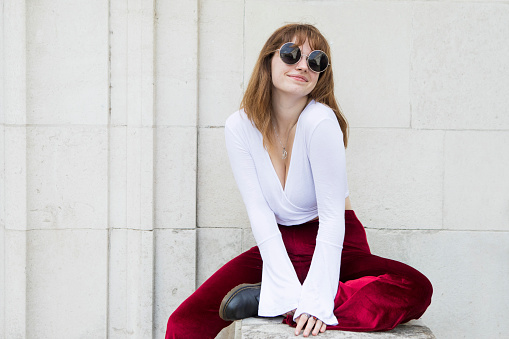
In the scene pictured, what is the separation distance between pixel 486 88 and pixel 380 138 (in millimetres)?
776

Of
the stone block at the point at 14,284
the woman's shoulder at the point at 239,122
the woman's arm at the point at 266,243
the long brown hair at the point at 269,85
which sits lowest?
the stone block at the point at 14,284

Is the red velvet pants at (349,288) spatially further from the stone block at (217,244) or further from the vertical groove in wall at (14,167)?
the vertical groove in wall at (14,167)

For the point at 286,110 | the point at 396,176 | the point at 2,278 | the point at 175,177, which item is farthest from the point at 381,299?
the point at 2,278

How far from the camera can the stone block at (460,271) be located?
4113 millimetres

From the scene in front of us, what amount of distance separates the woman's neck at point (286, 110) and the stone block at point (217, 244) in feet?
3.86

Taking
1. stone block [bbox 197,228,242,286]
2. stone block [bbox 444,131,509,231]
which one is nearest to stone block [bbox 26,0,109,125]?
stone block [bbox 197,228,242,286]

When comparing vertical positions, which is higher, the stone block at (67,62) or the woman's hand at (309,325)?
the stone block at (67,62)

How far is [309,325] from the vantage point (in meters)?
2.70

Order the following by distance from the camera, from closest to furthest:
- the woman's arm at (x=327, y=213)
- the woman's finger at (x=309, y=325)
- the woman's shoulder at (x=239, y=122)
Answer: the woman's finger at (x=309, y=325), the woman's arm at (x=327, y=213), the woman's shoulder at (x=239, y=122)

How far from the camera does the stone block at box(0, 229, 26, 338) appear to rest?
3.94 m

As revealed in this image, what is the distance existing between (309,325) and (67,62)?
234cm

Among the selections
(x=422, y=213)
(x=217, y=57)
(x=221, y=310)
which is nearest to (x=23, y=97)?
(x=217, y=57)

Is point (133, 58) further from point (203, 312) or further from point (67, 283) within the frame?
point (203, 312)

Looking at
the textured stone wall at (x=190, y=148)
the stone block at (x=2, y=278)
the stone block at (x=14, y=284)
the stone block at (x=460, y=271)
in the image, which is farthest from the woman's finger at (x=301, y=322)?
the stone block at (x=2, y=278)
